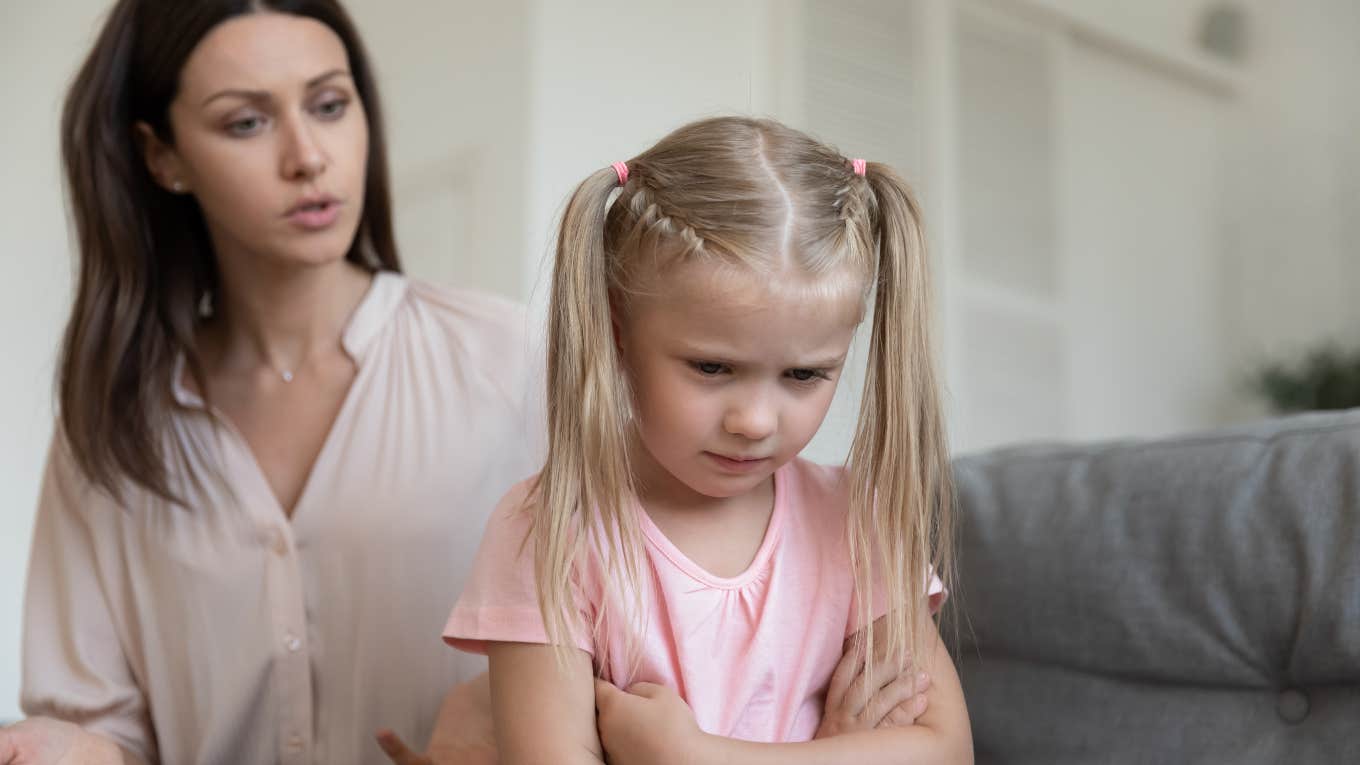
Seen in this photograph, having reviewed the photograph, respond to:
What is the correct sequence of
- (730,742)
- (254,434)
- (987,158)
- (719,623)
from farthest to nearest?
(987,158)
(254,434)
(719,623)
(730,742)

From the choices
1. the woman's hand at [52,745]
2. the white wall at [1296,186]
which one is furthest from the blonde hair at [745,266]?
the white wall at [1296,186]

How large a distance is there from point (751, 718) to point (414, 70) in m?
3.41

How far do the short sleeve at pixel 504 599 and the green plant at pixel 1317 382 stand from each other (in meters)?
4.21

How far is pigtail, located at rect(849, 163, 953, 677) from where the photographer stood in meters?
1.18

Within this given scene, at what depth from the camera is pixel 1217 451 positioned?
1.35 m

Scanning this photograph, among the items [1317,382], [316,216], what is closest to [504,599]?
[316,216]

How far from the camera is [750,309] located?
3.51ft

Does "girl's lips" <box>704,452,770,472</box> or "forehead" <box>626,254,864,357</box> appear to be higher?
"forehead" <box>626,254,864,357</box>

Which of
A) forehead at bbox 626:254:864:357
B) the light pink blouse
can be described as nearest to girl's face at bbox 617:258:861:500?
forehead at bbox 626:254:864:357

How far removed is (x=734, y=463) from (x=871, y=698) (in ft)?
0.78

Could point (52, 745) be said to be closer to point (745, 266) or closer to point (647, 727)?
point (647, 727)

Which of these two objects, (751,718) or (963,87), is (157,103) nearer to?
(751,718)

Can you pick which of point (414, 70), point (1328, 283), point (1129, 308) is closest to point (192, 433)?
point (414, 70)

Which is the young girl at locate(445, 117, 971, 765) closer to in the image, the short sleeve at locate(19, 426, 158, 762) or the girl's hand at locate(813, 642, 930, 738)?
the girl's hand at locate(813, 642, 930, 738)
